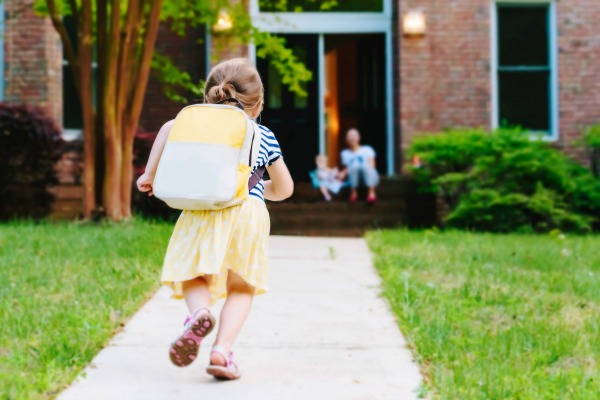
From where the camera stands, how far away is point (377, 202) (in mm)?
13180

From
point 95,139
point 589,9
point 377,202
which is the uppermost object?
point 589,9

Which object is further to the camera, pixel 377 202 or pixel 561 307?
pixel 377 202

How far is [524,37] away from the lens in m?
14.5

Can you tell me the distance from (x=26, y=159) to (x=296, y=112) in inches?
161

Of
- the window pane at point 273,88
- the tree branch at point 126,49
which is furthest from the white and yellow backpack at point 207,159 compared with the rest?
the window pane at point 273,88

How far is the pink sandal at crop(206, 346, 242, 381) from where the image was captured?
4.45 m

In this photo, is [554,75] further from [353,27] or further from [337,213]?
[337,213]

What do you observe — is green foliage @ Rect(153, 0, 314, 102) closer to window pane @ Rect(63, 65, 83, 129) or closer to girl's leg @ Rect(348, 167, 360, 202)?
girl's leg @ Rect(348, 167, 360, 202)

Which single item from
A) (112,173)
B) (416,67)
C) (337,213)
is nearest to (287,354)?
(112,173)

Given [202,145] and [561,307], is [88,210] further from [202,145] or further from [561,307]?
[202,145]

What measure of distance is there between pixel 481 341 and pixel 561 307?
1.27 meters

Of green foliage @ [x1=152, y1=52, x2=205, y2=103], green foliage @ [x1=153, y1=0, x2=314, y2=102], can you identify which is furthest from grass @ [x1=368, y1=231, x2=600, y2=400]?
green foliage @ [x1=152, y1=52, x2=205, y2=103]

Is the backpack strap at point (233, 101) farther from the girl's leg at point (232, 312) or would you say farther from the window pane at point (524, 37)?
the window pane at point (524, 37)

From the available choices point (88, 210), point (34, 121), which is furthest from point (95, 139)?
point (34, 121)
